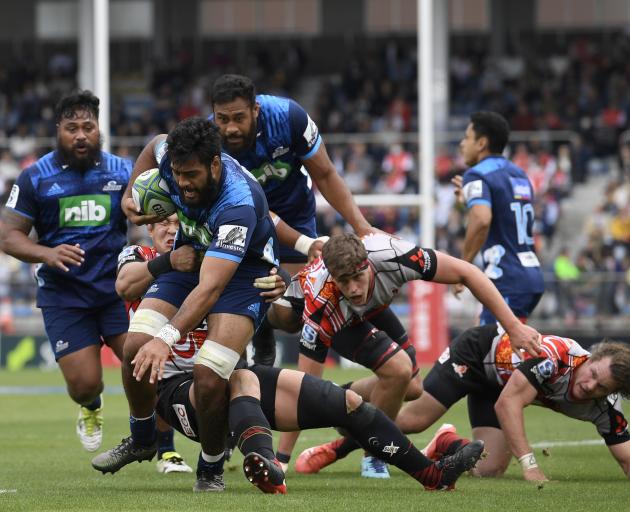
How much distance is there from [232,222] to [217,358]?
0.71 m

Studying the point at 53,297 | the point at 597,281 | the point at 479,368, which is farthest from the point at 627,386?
the point at 597,281

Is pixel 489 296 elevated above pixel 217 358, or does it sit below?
above

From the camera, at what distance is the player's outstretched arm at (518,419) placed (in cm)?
714

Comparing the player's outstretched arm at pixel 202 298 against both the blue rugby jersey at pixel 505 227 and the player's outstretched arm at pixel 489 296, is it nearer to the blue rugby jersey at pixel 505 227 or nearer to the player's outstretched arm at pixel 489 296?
the player's outstretched arm at pixel 489 296

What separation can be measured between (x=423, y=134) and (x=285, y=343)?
423 cm

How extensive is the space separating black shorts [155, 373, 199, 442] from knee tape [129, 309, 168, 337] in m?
0.38

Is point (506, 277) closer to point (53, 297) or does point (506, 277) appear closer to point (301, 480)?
point (301, 480)

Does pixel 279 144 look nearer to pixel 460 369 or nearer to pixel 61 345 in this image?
pixel 460 369

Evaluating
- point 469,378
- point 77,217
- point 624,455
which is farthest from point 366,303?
point 77,217

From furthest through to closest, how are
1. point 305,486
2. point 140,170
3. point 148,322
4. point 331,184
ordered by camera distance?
point 331,184 → point 140,170 → point 305,486 → point 148,322

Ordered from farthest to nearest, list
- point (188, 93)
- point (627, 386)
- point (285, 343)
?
1. point (188, 93)
2. point (285, 343)
3. point (627, 386)

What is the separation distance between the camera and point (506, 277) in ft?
31.4

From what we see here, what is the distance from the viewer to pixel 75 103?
341 inches

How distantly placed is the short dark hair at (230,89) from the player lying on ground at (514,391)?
2251 millimetres
